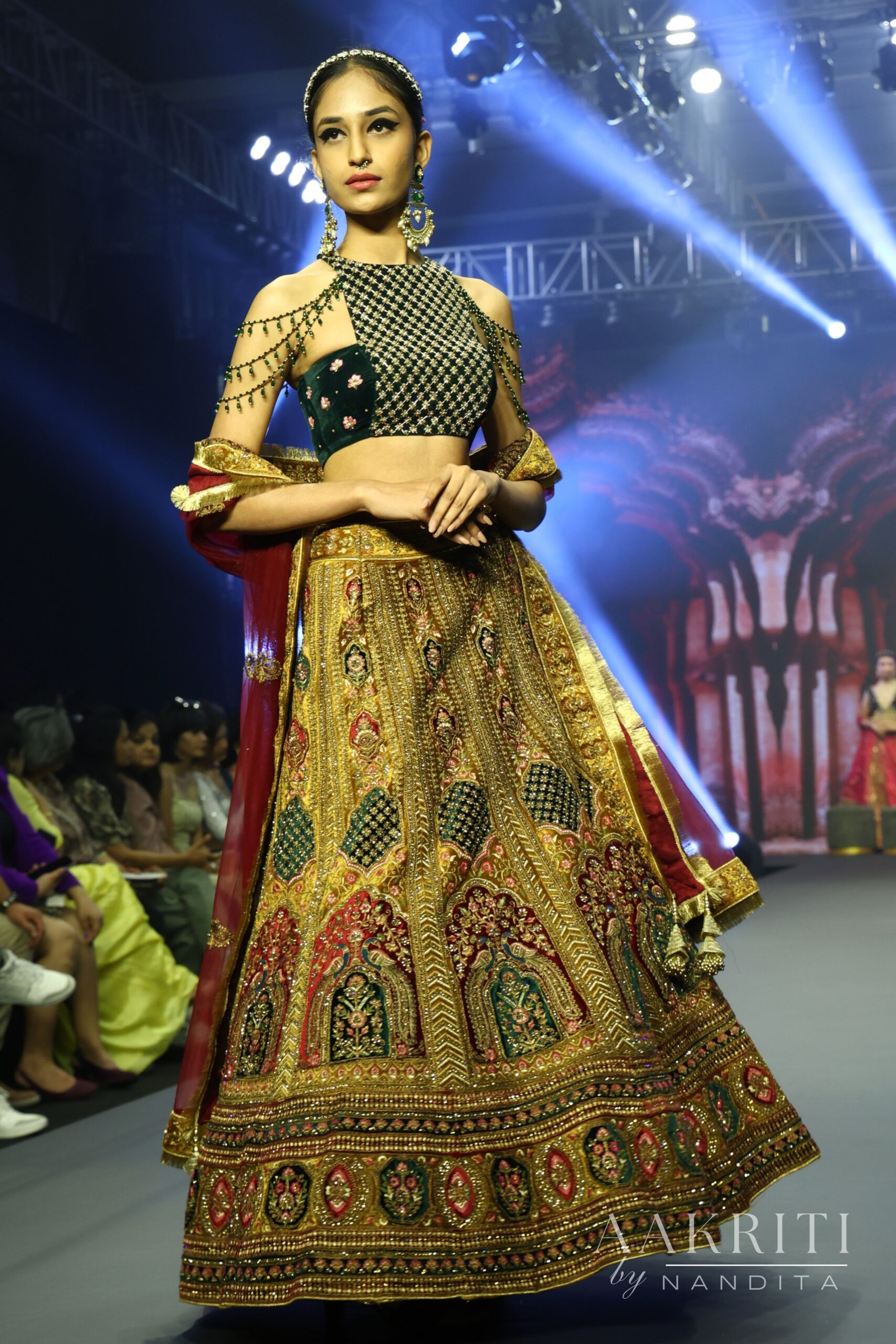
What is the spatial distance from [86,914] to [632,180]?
290 inches

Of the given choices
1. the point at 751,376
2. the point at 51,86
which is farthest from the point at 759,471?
the point at 51,86

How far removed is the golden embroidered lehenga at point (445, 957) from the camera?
185 centimetres

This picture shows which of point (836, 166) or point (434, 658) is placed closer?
point (434, 658)

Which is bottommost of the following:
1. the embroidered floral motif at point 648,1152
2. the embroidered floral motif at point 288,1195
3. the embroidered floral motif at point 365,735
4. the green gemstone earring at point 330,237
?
the embroidered floral motif at point 288,1195

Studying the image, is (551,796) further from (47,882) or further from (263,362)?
(47,882)

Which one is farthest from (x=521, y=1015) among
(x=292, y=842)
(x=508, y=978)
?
(x=292, y=842)

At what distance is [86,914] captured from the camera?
4.33 meters

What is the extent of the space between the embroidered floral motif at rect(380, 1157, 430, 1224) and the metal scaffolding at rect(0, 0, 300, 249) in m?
6.45

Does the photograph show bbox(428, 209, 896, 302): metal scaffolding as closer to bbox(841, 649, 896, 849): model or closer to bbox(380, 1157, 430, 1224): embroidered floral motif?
bbox(841, 649, 896, 849): model

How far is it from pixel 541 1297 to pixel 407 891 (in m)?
0.64

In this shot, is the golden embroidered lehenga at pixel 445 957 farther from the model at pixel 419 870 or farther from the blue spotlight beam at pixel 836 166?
the blue spotlight beam at pixel 836 166

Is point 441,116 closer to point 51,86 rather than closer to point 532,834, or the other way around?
point 51,86

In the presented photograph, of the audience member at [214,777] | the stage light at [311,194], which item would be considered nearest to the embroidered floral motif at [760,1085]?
the audience member at [214,777]

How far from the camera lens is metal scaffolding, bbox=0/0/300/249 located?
7.44 m
